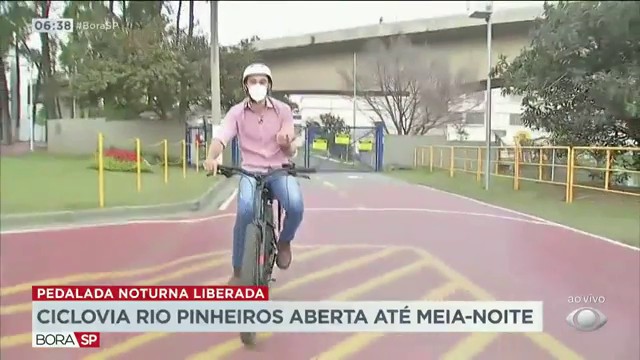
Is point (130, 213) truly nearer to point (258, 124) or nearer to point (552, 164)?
point (258, 124)

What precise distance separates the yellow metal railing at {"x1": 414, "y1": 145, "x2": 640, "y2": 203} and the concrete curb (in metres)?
0.70

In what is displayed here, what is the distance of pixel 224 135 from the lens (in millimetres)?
2352

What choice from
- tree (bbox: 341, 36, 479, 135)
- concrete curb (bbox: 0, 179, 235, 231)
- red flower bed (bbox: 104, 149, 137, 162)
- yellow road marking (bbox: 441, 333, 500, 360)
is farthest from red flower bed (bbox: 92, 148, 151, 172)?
yellow road marking (bbox: 441, 333, 500, 360)

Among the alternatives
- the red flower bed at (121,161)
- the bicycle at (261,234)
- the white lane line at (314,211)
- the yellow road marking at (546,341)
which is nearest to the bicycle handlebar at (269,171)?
the bicycle at (261,234)

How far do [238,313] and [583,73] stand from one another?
1.37m

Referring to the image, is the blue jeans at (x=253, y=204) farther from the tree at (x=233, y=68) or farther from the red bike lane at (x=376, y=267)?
the tree at (x=233, y=68)

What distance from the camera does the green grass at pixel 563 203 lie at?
2.42m

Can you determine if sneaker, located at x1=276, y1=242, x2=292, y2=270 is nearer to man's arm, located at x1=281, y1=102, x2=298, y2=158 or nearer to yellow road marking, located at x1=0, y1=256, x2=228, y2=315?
yellow road marking, located at x1=0, y1=256, x2=228, y2=315

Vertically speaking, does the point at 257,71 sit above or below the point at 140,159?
above

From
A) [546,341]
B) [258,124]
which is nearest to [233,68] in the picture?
[258,124]

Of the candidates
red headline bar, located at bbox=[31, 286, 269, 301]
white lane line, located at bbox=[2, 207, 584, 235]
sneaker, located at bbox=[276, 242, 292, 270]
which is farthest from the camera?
sneaker, located at bbox=[276, 242, 292, 270]

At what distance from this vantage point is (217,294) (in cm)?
228

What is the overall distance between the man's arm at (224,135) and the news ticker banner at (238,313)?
17.4 inches

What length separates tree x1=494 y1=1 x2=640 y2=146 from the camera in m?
2.29
